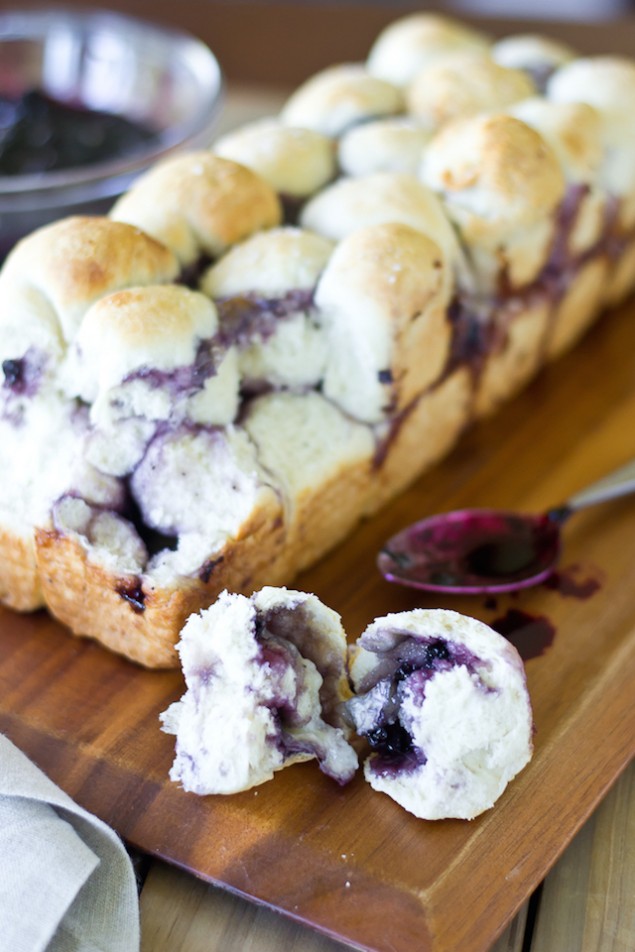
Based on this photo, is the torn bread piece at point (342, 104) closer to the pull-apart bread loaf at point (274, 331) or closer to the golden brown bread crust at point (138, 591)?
the pull-apart bread loaf at point (274, 331)

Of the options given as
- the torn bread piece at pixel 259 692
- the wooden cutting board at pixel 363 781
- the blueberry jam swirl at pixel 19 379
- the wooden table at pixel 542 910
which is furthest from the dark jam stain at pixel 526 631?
the blueberry jam swirl at pixel 19 379

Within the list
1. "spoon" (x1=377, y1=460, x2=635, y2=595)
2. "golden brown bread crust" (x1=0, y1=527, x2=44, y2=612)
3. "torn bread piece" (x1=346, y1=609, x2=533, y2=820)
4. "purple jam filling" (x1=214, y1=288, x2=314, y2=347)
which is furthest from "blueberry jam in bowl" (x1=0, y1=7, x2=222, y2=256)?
"torn bread piece" (x1=346, y1=609, x2=533, y2=820)

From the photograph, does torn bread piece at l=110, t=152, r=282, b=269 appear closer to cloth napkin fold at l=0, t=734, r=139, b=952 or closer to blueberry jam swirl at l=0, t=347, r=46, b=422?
blueberry jam swirl at l=0, t=347, r=46, b=422

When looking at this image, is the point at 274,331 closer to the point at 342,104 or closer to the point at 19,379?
the point at 19,379

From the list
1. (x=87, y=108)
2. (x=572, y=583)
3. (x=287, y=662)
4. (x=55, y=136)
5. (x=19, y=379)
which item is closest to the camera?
(x=287, y=662)

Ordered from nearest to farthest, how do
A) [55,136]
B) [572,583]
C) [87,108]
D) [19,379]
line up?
[19,379]
[572,583]
[55,136]
[87,108]

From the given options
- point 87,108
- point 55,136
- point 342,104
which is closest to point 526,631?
point 342,104
